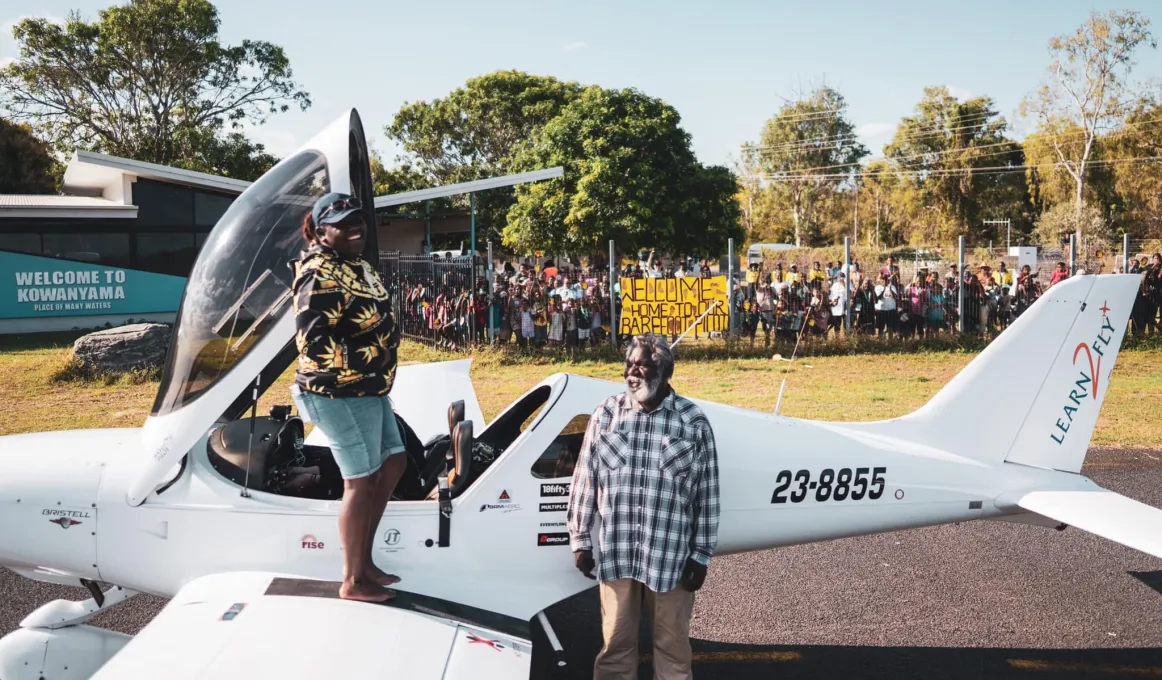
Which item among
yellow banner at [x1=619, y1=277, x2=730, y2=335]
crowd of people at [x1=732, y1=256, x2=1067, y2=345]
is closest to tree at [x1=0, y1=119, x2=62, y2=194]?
yellow banner at [x1=619, y1=277, x2=730, y2=335]

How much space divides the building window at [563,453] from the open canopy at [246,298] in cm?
125

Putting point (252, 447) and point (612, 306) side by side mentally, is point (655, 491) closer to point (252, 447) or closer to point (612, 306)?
point (252, 447)

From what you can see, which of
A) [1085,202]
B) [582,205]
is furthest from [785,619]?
[1085,202]

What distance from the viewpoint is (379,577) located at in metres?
3.79

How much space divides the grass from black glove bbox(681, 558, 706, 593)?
23.3 feet

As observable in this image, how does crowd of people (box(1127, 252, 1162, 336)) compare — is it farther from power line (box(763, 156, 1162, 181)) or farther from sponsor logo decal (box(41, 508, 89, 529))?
power line (box(763, 156, 1162, 181))

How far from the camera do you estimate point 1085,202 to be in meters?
50.9

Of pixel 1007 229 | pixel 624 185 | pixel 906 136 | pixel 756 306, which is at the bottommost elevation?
pixel 756 306

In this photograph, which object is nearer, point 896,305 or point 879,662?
point 879,662

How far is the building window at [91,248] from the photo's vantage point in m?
22.6

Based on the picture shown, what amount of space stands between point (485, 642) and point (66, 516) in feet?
7.02

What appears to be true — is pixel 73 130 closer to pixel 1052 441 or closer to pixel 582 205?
pixel 582 205

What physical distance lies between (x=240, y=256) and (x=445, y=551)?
64.0 inches

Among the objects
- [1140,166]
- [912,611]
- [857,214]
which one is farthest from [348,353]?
[857,214]
